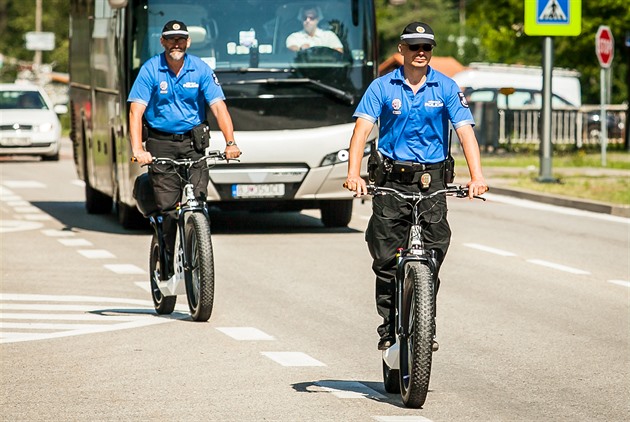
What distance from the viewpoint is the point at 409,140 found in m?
8.16

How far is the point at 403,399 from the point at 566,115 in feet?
109

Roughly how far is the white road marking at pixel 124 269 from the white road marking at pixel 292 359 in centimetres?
467

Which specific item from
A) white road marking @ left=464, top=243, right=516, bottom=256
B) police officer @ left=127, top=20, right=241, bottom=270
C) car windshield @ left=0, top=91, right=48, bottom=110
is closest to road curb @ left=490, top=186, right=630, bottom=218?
white road marking @ left=464, top=243, right=516, bottom=256

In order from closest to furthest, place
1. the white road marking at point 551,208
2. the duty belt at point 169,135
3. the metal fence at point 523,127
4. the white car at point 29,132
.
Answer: the duty belt at point 169,135, the white road marking at point 551,208, the white car at point 29,132, the metal fence at point 523,127

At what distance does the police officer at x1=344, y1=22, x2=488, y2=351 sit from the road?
0.71 meters

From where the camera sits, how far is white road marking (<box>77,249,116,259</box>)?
50.3 feet

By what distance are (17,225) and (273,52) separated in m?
3.94

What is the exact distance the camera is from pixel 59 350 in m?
9.70

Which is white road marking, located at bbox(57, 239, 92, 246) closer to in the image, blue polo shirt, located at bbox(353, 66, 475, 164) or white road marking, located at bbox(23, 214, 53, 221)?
white road marking, located at bbox(23, 214, 53, 221)

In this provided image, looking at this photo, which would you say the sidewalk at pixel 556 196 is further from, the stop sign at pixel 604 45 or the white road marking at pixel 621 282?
the white road marking at pixel 621 282

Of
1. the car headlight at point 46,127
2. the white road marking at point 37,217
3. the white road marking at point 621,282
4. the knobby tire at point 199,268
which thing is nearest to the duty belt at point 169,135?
the knobby tire at point 199,268

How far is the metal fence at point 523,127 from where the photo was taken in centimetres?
3778

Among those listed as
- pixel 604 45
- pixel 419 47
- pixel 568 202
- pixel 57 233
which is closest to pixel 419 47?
pixel 419 47

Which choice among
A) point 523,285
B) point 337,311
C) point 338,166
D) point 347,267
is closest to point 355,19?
point 338,166
